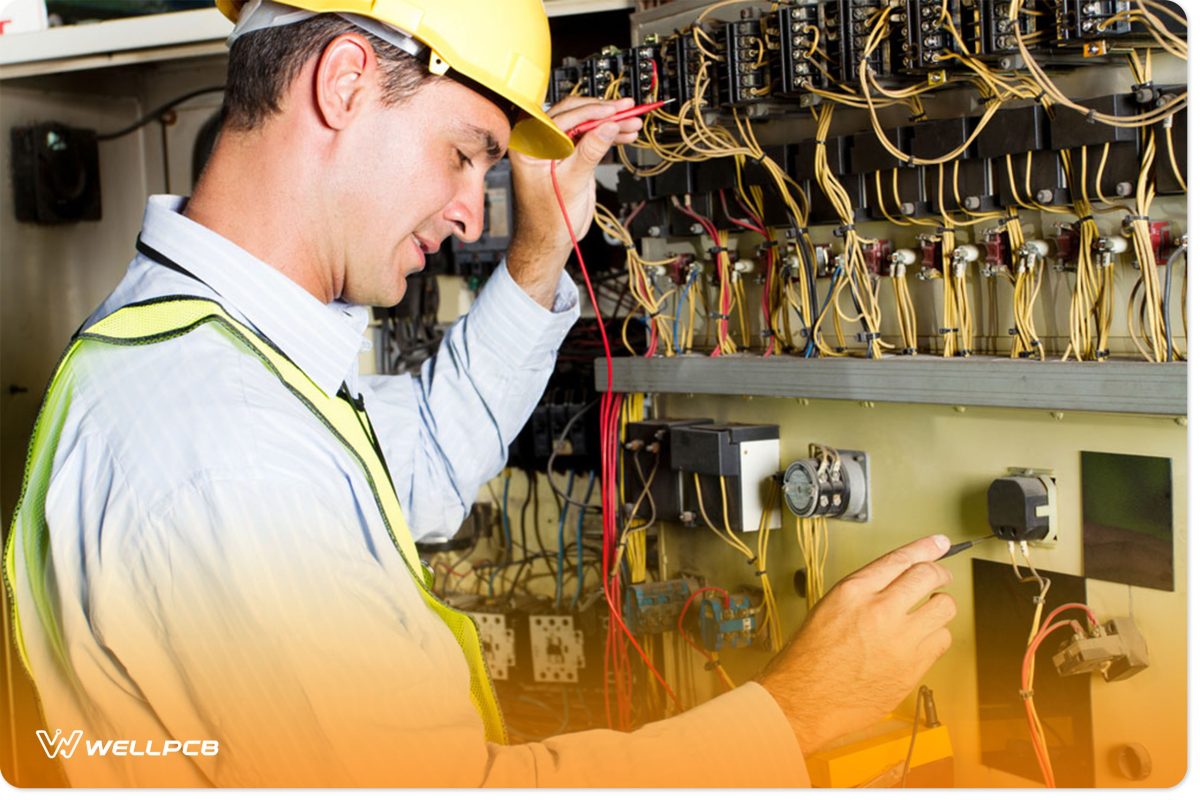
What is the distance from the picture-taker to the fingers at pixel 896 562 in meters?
1.14

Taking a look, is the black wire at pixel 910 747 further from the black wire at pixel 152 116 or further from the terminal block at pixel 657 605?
the black wire at pixel 152 116

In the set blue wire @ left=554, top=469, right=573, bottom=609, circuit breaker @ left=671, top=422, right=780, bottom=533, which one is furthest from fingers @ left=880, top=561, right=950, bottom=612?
blue wire @ left=554, top=469, right=573, bottom=609

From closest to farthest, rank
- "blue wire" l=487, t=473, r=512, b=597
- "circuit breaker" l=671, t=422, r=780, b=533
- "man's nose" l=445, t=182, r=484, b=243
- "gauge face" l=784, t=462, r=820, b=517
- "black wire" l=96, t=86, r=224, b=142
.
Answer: "man's nose" l=445, t=182, r=484, b=243 → "gauge face" l=784, t=462, r=820, b=517 → "circuit breaker" l=671, t=422, r=780, b=533 → "blue wire" l=487, t=473, r=512, b=597 → "black wire" l=96, t=86, r=224, b=142

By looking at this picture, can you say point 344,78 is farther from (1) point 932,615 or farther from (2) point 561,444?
(2) point 561,444

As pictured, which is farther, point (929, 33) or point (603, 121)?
point (603, 121)

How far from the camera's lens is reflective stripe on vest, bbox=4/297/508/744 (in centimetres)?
104

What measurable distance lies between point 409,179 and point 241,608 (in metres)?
0.45

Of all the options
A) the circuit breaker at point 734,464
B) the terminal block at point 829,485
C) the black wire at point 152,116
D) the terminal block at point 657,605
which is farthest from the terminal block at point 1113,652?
the black wire at point 152,116

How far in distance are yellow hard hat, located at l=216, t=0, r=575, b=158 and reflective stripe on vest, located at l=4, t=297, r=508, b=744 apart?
31 centimetres

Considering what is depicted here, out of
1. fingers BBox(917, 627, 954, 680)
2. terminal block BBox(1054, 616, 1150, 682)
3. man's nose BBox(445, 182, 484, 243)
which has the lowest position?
terminal block BBox(1054, 616, 1150, 682)

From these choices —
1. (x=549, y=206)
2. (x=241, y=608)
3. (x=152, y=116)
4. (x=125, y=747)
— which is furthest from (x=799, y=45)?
(x=152, y=116)

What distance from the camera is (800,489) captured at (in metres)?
1.50

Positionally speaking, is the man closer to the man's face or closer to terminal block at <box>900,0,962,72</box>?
the man's face

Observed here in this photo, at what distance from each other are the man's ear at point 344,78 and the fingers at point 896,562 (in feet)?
2.12
